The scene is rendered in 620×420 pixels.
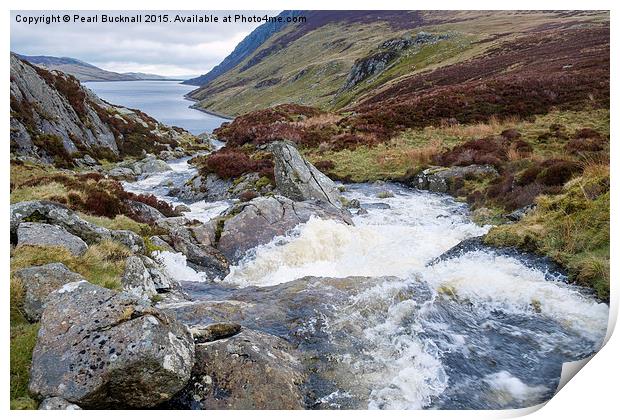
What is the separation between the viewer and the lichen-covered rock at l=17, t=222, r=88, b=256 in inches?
362

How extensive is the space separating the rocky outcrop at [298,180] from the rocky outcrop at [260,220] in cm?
221

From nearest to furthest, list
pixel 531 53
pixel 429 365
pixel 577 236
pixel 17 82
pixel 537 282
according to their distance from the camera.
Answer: pixel 429 365, pixel 537 282, pixel 577 236, pixel 17 82, pixel 531 53

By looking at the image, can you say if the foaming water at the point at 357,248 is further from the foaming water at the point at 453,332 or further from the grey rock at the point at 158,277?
the grey rock at the point at 158,277

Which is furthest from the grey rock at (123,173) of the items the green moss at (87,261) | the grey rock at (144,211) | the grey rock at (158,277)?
the green moss at (87,261)

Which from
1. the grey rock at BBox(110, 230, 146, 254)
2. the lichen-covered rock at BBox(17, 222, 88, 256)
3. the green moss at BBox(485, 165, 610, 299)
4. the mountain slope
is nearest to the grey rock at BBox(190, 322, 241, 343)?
the lichen-covered rock at BBox(17, 222, 88, 256)

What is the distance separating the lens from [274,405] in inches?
261

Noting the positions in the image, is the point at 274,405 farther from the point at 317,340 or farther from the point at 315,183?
the point at 315,183

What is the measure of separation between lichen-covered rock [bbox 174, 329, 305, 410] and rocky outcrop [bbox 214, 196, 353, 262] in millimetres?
7342

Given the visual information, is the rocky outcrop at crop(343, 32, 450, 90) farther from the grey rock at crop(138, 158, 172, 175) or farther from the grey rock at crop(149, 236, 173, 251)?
the grey rock at crop(149, 236, 173, 251)

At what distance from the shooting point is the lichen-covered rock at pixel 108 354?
19.1 ft

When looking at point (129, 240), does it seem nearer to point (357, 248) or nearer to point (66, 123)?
point (357, 248)

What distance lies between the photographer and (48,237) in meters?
9.48
